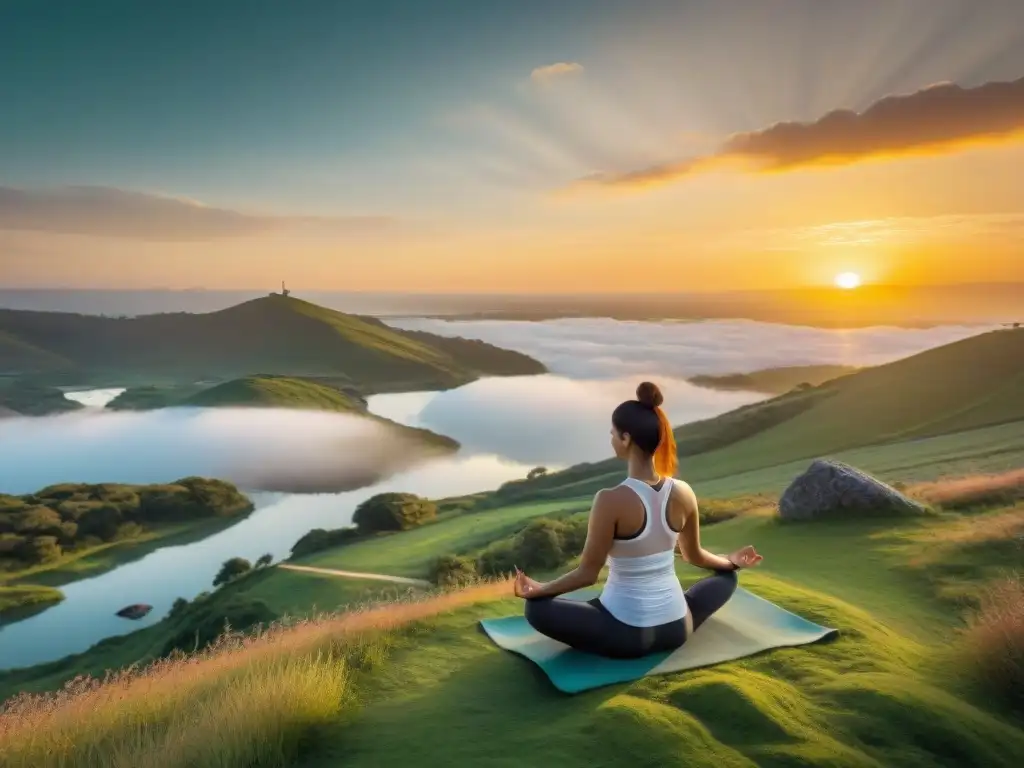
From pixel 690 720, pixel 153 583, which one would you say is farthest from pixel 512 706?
pixel 153 583

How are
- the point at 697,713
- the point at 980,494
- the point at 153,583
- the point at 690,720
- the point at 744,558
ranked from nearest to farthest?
the point at 690,720, the point at 697,713, the point at 744,558, the point at 980,494, the point at 153,583

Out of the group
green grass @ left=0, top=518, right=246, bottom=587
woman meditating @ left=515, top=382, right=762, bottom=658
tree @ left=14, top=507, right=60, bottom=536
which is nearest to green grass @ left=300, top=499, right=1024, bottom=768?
woman meditating @ left=515, top=382, right=762, bottom=658

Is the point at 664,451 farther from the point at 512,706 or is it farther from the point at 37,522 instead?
the point at 37,522

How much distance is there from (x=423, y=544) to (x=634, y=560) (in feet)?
182

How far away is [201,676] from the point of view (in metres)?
9.21

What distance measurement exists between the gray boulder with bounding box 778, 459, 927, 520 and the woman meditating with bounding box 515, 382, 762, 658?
1284 centimetres

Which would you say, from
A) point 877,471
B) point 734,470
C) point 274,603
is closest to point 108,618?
point 274,603

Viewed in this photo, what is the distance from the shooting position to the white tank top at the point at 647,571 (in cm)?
761

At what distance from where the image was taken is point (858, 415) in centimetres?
8275

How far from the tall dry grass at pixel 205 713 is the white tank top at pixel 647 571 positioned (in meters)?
3.18

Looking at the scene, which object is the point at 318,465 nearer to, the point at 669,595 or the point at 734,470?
the point at 734,470

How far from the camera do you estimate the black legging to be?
7938 millimetres

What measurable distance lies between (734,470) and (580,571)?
64.7m

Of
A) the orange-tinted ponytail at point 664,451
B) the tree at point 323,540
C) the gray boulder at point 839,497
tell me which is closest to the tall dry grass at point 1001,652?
the orange-tinted ponytail at point 664,451
